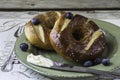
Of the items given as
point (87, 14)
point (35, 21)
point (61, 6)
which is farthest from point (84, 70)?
point (61, 6)

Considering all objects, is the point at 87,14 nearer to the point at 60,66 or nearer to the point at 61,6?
the point at 61,6

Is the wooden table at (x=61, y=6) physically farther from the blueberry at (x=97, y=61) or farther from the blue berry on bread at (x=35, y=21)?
the blueberry at (x=97, y=61)

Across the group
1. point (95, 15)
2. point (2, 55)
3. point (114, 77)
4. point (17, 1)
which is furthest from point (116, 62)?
point (17, 1)

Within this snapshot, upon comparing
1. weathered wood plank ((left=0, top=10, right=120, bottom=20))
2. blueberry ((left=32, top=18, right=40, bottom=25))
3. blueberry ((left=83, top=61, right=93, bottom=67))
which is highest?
blueberry ((left=32, top=18, right=40, bottom=25))

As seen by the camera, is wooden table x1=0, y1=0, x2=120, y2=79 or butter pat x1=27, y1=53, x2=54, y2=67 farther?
wooden table x1=0, y1=0, x2=120, y2=79

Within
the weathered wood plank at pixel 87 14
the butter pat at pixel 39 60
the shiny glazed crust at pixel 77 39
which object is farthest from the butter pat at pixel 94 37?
the weathered wood plank at pixel 87 14

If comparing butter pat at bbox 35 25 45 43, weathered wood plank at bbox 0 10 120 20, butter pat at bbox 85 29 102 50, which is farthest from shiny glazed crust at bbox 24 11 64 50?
weathered wood plank at bbox 0 10 120 20

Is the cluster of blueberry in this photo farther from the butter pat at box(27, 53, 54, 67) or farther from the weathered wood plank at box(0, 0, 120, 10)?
the weathered wood plank at box(0, 0, 120, 10)

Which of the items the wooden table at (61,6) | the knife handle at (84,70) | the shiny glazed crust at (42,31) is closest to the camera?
the knife handle at (84,70)
